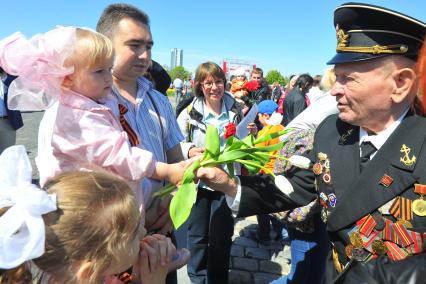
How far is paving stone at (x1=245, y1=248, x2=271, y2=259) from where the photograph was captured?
4.34m

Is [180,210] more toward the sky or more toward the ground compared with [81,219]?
more toward the ground

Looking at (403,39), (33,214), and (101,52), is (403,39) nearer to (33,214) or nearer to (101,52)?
(101,52)

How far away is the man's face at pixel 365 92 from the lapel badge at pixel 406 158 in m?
0.18

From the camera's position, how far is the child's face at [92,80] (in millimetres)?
1603

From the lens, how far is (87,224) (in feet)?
3.78

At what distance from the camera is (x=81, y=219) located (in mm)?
1142

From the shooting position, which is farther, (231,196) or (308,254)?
(308,254)

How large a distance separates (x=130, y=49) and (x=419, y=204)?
4.98 ft

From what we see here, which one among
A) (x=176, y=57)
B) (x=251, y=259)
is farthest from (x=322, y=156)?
(x=176, y=57)

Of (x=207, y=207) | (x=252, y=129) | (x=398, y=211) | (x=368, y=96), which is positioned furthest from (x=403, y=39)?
(x=252, y=129)

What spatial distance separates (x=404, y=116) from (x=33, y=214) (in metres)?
1.54

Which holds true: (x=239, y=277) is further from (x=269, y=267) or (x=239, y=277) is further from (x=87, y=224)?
(x=87, y=224)

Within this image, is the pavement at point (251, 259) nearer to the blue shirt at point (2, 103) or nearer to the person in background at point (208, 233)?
the person in background at point (208, 233)

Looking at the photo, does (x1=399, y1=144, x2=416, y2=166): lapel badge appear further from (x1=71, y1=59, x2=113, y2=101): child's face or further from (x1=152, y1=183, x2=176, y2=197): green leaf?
(x1=71, y1=59, x2=113, y2=101): child's face
